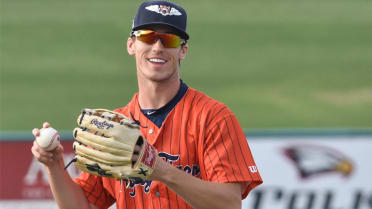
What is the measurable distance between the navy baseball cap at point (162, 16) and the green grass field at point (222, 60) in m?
7.50

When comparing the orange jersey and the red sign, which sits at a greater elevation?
the orange jersey

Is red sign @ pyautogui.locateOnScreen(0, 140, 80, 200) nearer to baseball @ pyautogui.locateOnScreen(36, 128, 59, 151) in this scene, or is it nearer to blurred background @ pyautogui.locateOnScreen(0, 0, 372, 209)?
blurred background @ pyautogui.locateOnScreen(0, 0, 372, 209)

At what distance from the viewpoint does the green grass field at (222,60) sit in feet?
38.3

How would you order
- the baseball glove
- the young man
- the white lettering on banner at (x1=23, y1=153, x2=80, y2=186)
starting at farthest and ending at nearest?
the white lettering on banner at (x1=23, y1=153, x2=80, y2=186) → the young man → the baseball glove

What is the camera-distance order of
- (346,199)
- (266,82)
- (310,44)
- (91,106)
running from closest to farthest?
(346,199) < (91,106) < (266,82) < (310,44)

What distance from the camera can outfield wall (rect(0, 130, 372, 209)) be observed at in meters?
7.74

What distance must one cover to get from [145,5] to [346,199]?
15.9ft

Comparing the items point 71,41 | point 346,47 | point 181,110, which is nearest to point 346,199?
point 181,110

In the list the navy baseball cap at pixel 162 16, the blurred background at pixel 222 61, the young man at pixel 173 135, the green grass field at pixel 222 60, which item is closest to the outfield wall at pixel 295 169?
the blurred background at pixel 222 61

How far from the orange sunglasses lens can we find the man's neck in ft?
0.67

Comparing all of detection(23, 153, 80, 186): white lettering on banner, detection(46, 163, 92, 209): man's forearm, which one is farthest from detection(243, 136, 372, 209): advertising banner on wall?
detection(46, 163, 92, 209): man's forearm

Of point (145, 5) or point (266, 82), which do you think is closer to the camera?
point (145, 5)

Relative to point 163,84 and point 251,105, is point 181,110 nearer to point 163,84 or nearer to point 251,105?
point 163,84

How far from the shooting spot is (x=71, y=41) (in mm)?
13906
